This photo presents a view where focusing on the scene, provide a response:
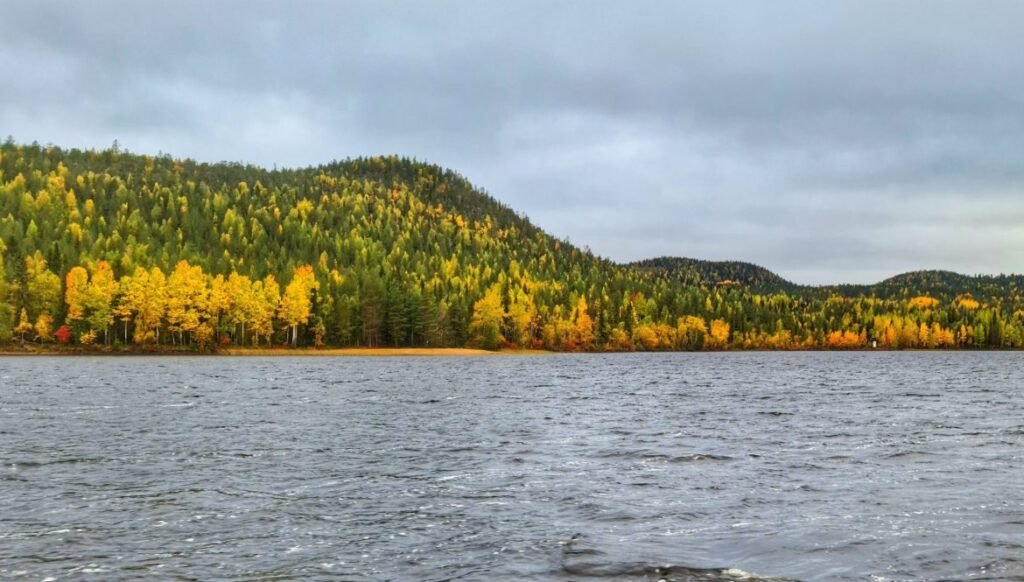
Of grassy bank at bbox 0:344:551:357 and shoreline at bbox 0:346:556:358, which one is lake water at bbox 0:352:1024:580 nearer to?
shoreline at bbox 0:346:556:358

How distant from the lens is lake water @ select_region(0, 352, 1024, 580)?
16.3m

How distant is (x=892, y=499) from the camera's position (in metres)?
22.6

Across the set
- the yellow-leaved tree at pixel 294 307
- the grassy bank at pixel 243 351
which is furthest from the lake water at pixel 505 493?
the yellow-leaved tree at pixel 294 307

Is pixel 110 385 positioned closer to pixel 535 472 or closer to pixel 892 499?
pixel 535 472

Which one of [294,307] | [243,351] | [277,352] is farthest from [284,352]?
[294,307]

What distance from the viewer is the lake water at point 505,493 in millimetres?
16281

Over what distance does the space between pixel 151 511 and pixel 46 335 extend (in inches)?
6045

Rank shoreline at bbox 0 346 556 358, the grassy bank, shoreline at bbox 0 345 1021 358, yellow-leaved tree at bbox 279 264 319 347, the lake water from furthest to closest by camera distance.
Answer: yellow-leaved tree at bbox 279 264 319 347, shoreline at bbox 0 346 556 358, shoreline at bbox 0 345 1021 358, the grassy bank, the lake water

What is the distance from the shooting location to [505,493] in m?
23.3

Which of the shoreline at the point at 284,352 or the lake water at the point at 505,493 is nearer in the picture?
the lake water at the point at 505,493

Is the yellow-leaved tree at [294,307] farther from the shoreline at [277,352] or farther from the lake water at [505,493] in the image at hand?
the lake water at [505,493]

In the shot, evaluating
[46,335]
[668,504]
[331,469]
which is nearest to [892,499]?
[668,504]

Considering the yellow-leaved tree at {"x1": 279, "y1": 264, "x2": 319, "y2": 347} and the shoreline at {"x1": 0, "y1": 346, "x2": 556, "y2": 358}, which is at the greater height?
the yellow-leaved tree at {"x1": 279, "y1": 264, "x2": 319, "y2": 347}

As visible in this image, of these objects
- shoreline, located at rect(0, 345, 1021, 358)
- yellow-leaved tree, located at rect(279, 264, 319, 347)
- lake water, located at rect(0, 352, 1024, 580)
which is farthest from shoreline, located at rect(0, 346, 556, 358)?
lake water, located at rect(0, 352, 1024, 580)
